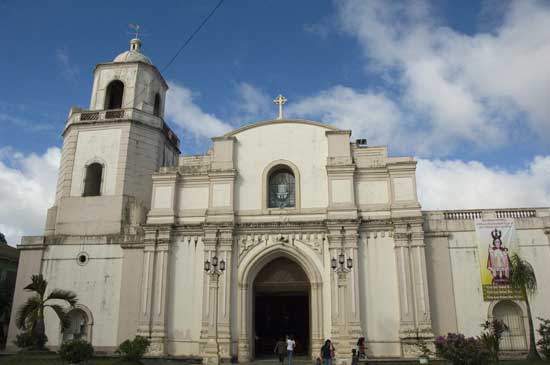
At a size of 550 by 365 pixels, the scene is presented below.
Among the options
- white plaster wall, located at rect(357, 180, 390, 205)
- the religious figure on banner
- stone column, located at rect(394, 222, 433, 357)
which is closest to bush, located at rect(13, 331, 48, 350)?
stone column, located at rect(394, 222, 433, 357)

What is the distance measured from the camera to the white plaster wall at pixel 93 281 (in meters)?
22.8

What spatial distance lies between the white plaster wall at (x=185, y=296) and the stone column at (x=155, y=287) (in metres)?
0.35

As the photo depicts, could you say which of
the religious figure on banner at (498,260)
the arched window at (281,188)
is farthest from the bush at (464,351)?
the arched window at (281,188)

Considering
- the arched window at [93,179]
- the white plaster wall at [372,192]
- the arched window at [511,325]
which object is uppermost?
the arched window at [93,179]

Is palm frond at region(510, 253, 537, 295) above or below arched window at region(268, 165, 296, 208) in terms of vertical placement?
below

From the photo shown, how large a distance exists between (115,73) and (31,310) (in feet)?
44.3

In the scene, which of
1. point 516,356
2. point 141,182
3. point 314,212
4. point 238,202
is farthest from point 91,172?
point 516,356

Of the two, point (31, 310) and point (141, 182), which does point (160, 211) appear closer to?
point (141, 182)

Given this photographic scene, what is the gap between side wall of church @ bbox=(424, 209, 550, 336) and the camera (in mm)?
21047

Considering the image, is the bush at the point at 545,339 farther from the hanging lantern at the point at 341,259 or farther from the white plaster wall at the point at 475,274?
the hanging lantern at the point at 341,259

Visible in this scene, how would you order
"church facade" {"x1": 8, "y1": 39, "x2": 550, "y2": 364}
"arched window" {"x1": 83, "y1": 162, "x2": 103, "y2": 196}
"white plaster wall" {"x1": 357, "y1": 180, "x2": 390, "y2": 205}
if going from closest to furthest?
1. "church facade" {"x1": 8, "y1": 39, "x2": 550, "y2": 364}
2. "white plaster wall" {"x1": 357, "y1": 180, "x2": 390, "y2": 205}
3. "arched window" {"x1": 83, "y1": 162, "x2": 103, "y2": 196}

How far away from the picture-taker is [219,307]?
70.8 feet

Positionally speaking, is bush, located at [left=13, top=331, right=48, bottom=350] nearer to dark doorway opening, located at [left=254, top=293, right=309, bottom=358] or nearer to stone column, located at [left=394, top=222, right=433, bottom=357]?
dark doorway opening, located at [left=254, top=293, right=309, bottom=358]

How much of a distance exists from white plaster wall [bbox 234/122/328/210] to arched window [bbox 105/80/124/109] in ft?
26.0
